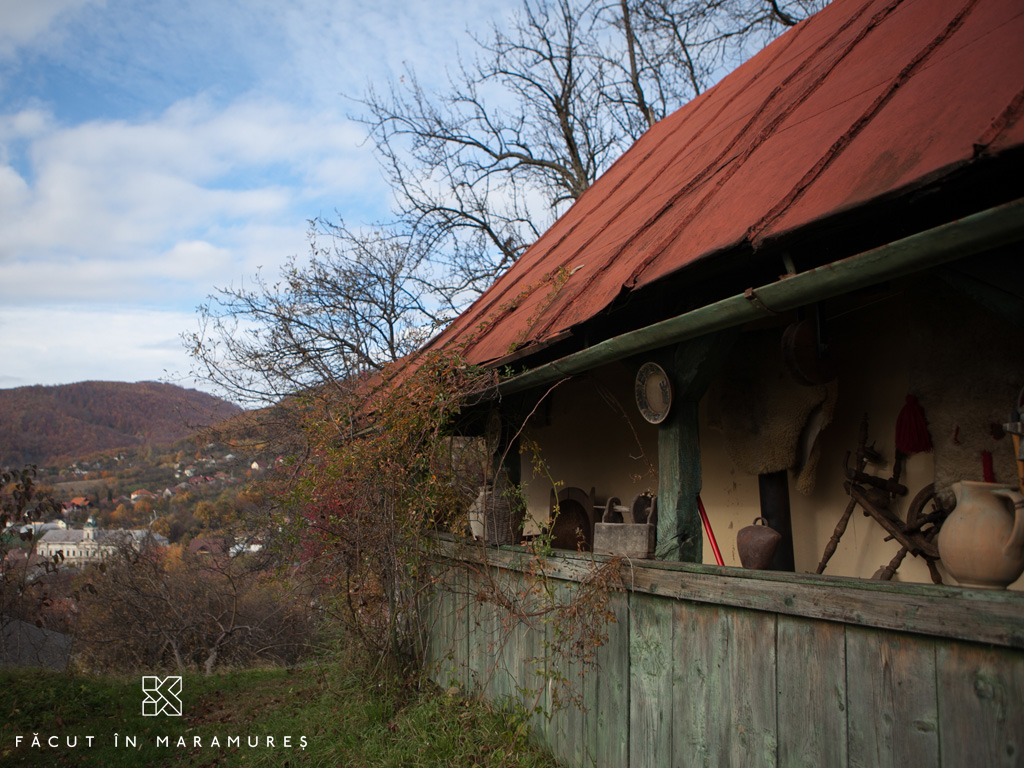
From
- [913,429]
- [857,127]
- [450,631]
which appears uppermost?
[857,127]

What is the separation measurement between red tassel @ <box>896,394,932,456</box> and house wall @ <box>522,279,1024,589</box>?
0.03 metres

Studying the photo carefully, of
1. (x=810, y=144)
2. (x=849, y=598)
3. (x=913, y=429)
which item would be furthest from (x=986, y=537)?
(x=810, y=144)

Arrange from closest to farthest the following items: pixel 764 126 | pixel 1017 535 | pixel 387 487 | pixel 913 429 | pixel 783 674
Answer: pixel 1017 535 < pixel 783 674 < pixel 913 429 < pixel 764 126 < pixel 387 487

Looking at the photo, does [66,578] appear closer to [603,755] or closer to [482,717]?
[482,717]

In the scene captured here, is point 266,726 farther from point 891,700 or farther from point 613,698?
point 891,700

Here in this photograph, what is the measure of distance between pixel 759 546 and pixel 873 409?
963mm

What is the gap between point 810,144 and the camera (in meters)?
2.90

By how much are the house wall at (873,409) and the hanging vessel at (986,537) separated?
0.50 meters

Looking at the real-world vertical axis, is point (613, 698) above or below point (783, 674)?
below

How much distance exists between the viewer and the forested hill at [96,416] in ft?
41.3

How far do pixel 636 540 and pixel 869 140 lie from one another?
199 centimetres

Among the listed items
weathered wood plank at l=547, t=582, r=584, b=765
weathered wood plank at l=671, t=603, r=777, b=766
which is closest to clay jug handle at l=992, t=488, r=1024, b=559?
weathered wood plank at l=671, t=603, r=777, b=766

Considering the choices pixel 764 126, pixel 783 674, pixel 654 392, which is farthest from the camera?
pixel 764 126

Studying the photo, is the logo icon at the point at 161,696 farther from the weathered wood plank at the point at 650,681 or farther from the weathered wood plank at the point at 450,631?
the weathered wood plank at the point at 650,681
